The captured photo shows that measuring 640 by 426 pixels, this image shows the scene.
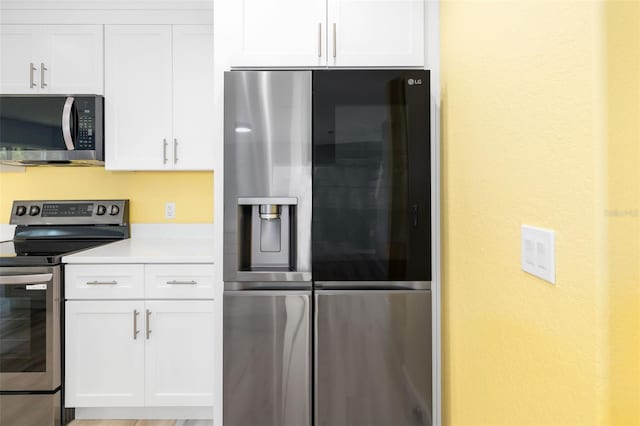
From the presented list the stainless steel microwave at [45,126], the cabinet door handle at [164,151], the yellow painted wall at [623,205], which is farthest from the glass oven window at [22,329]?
the yellow painted wall at [623,205]

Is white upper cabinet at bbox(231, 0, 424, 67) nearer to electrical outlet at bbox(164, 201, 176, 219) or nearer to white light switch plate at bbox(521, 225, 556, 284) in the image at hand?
white light switch plate at bbox(521, 225, 556, 284)

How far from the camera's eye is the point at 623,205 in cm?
66

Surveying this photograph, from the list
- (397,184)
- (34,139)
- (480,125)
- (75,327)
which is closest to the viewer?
(480,125)

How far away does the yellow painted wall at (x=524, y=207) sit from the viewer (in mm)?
707

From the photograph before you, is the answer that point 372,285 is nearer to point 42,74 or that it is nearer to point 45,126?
point 45,126

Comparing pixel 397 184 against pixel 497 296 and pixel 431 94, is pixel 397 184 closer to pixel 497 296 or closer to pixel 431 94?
pixel 431 94

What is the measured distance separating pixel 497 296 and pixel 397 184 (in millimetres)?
572

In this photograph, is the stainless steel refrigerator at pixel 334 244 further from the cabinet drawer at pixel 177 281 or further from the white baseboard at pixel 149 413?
the white baseboard at pixel 149 413

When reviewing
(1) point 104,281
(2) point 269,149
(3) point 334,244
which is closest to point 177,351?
(1) point 104,281

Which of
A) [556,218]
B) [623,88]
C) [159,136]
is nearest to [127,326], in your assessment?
[159,136]

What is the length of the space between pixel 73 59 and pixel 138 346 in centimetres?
171

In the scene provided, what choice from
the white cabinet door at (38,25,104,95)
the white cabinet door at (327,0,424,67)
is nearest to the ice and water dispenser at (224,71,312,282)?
the white cabinet door at (327,0,424,67)

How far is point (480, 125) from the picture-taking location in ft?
3.95

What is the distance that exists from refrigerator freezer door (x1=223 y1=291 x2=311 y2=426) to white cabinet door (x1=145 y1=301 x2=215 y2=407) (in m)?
0.56
